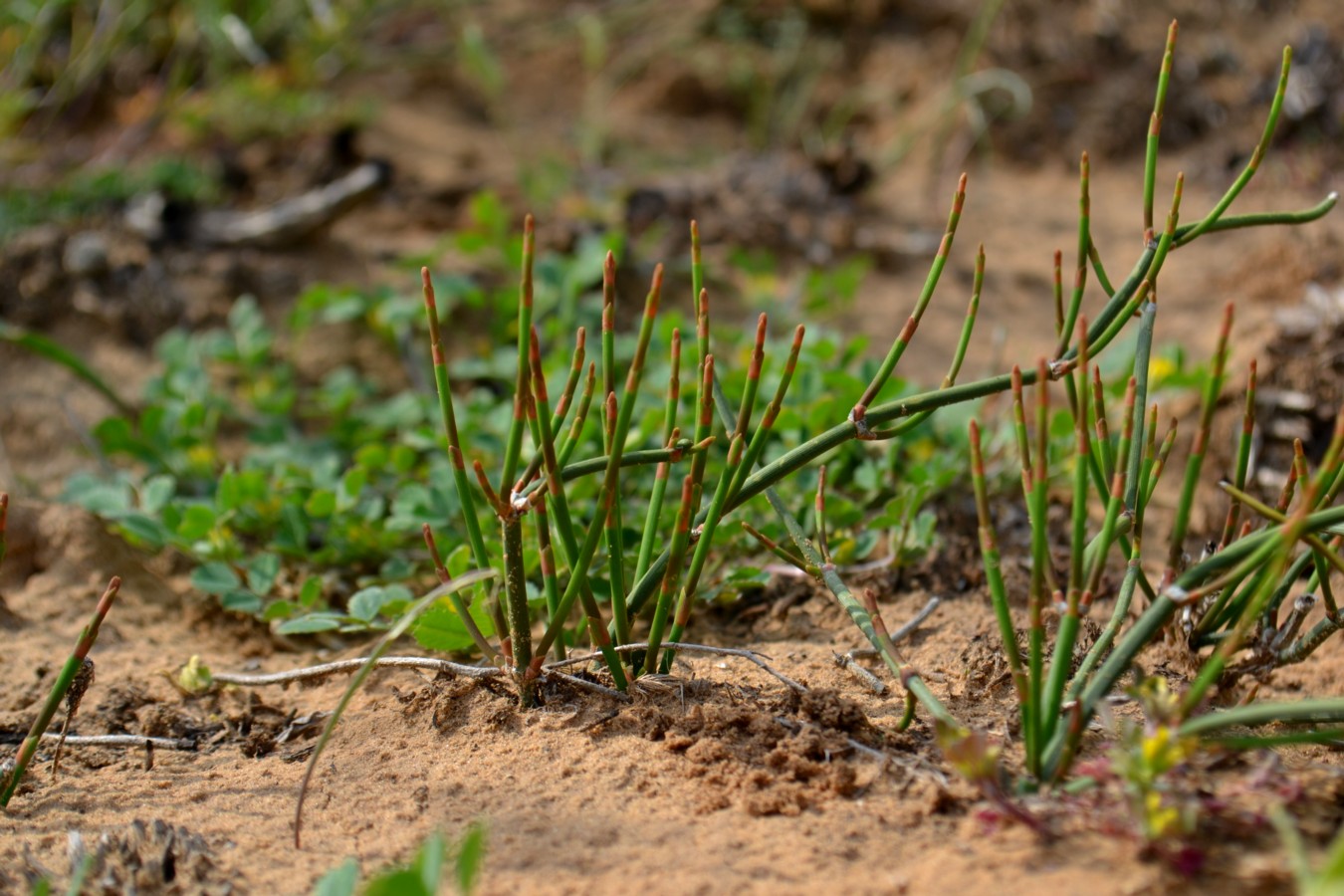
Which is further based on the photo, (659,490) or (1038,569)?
(659,490)

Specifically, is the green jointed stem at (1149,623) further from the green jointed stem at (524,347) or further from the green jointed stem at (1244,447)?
the green jointed stem at (524,347)

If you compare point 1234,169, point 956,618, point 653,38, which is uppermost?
point 653,38

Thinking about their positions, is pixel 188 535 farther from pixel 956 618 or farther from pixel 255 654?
pixel 956 618

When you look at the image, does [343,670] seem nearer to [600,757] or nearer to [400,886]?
[600,757]

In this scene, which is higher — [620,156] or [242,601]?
[620,156]

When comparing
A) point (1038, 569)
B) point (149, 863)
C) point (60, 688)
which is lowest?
point (149, 863)

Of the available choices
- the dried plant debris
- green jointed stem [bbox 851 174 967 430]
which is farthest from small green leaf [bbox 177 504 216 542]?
green jointed stem [bbox 851 174 967 430]

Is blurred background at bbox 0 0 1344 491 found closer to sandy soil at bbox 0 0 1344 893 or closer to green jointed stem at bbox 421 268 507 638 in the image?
sandy soil at bbox 0 0 1344 893

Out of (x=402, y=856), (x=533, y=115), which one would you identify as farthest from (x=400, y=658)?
(x=533, y=115)

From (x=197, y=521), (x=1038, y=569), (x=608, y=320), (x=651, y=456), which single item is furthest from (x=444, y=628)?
(x=1038, y=569)

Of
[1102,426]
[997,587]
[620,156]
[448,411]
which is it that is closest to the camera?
[997,587]

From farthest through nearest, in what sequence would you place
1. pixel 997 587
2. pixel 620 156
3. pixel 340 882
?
1. pixel 620 156
2. pixel 997 587
3. pixel 340 882
